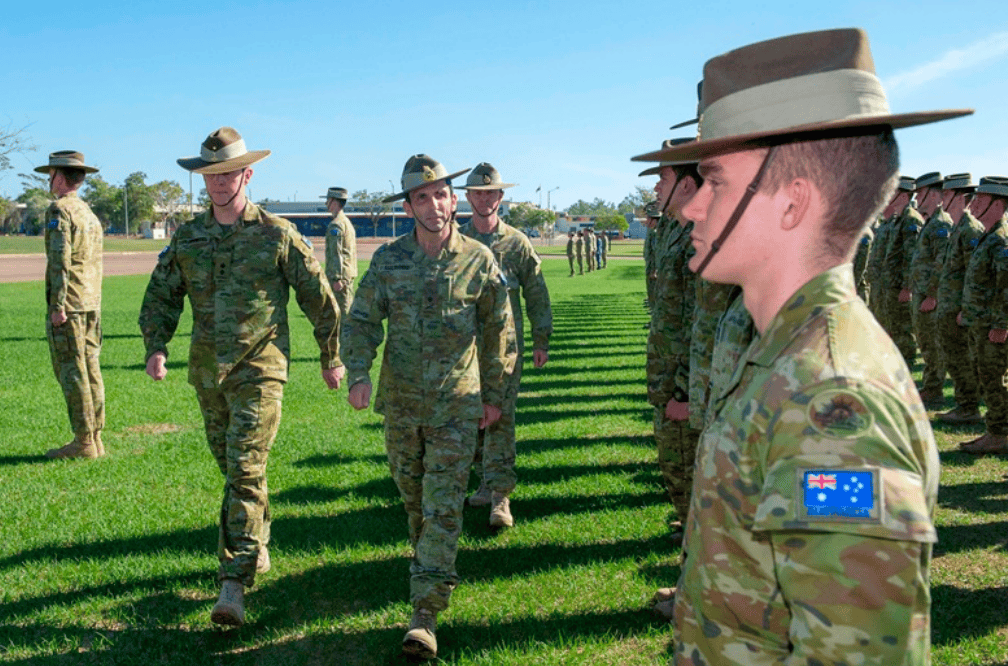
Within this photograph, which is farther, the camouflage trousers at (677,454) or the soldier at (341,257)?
the soldier at (341,257)

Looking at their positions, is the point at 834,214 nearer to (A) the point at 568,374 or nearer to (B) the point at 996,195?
(B) the point at 996,195

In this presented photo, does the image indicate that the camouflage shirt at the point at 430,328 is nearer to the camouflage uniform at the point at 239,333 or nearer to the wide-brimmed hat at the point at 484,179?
the camouflage uniform at the point at 239,333

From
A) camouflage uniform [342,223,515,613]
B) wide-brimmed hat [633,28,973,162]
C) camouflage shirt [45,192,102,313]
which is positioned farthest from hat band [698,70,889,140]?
camouflage shirt [45,192,102,313]

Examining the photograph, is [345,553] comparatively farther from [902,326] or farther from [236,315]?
[902,326]

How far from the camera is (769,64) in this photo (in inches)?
A: 65.7

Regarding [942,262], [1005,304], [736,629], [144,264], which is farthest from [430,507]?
[144,264]

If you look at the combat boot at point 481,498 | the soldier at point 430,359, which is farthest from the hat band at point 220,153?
the combat boot at point 481,498

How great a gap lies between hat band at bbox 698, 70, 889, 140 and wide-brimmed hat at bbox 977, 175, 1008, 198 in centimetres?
776

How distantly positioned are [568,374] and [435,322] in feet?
28.5

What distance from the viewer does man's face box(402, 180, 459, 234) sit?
462 cm

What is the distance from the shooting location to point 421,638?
13.7 ft

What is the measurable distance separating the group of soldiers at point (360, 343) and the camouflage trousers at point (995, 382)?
553 centimetres

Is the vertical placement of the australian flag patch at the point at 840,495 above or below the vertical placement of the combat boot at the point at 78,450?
above

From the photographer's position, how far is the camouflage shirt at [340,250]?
13.1m
